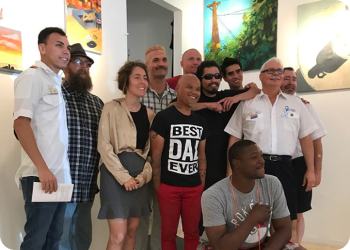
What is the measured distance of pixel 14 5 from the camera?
221 centimetres

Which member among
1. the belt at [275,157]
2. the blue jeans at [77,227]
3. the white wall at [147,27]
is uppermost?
the white wall at [147,27]

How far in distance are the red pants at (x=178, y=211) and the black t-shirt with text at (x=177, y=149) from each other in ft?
0.17

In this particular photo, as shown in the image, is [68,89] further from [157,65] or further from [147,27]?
[147,27]

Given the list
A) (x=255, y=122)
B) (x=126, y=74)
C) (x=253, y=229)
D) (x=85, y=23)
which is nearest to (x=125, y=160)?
(x=126, y=74)

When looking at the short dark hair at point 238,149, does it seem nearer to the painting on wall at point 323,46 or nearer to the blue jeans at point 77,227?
the blue jeans at point 77,227

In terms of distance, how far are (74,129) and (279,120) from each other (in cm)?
158

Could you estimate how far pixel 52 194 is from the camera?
1.73 metres

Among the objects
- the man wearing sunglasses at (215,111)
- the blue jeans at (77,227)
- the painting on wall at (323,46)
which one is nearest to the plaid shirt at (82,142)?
the blue jeans at (77,227)

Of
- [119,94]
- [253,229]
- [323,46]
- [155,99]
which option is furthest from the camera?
[323,46]

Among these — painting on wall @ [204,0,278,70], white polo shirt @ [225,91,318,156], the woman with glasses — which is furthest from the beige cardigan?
painting on wall @ [204,0,278,70]

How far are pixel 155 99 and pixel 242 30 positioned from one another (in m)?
2.09

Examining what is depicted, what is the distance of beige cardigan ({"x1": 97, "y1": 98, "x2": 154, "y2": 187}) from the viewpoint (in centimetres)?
201

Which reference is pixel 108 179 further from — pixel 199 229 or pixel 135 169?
pixel 199 229

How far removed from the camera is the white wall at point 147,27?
5047mm
